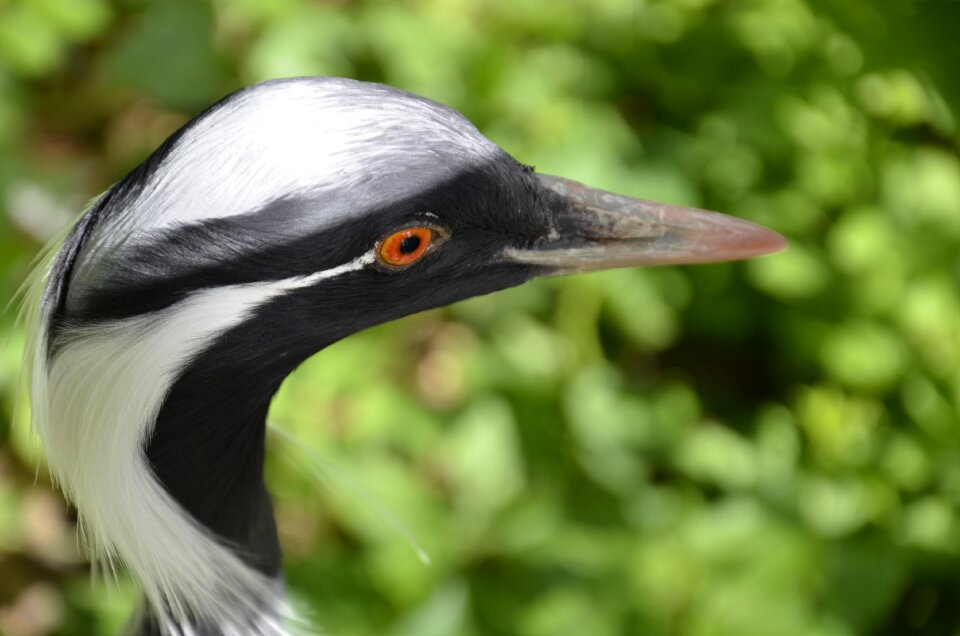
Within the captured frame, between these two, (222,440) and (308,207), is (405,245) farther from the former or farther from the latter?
(222,440)

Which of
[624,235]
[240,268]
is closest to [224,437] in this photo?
[240,268]

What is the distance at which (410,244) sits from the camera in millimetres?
1152

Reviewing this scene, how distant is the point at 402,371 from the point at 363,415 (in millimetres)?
258

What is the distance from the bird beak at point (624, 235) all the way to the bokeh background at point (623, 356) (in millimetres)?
809

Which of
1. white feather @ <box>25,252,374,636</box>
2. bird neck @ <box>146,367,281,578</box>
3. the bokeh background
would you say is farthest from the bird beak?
the bokeh background

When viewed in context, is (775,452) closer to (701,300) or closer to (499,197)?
(701,300)

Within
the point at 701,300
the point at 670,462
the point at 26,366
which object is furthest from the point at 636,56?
the point at 26,366

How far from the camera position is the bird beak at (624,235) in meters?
1.29

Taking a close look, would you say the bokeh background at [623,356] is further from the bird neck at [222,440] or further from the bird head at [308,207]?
the bird head at [308,207]

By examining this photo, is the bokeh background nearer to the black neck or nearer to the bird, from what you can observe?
the black neck

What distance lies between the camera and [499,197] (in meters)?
1.21

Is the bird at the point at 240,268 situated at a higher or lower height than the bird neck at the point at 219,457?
higher

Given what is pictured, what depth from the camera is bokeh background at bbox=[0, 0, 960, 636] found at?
2.02 metres

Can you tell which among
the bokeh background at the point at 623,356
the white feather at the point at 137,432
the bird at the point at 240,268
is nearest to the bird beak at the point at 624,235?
the bird at the point at 240,268
